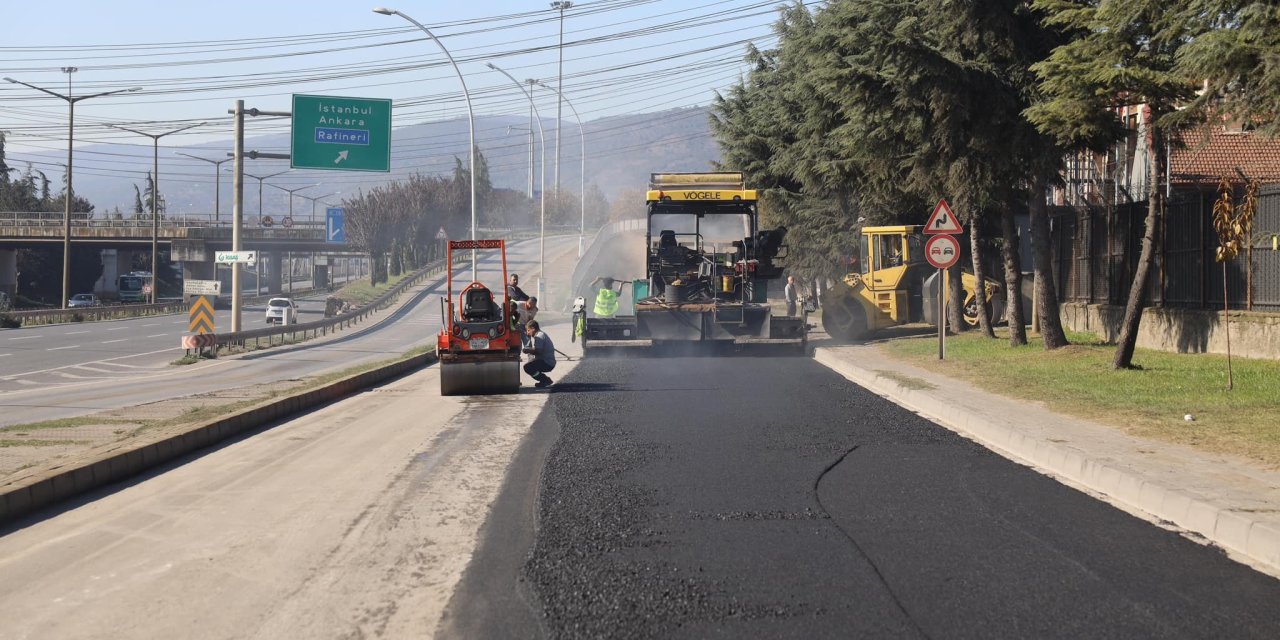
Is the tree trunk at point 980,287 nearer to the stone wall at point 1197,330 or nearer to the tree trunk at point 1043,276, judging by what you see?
the stone wall at point 1197,330

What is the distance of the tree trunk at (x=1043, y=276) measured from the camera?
22.5 metres

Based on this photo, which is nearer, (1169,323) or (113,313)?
(1169,323)

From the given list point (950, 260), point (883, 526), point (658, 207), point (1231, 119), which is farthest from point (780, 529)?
point (658, 207)

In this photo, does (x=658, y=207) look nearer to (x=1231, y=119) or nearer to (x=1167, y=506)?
(x=1231, y=119)

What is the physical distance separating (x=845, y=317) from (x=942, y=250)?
1019cm

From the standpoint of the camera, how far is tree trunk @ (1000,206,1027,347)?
24.6 metres

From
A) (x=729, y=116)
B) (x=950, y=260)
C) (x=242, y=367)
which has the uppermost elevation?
(x=729, y=116)

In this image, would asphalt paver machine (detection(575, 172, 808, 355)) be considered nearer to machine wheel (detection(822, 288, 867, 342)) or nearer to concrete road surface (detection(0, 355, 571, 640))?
machine wheel (detection(822, 288, 867, 342))

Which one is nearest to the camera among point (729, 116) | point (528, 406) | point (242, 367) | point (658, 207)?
point (528, 406)

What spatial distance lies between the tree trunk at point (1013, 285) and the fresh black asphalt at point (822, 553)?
12795 millimetres

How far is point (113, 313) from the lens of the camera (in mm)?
64500

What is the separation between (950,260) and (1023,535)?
1535 cm

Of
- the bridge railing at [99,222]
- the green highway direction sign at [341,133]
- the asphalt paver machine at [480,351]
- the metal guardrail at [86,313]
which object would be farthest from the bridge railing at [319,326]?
the asphalt paver machine at [480,351]

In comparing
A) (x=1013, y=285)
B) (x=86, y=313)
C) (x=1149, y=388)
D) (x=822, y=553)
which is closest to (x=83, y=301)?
(x=86, y=313)
